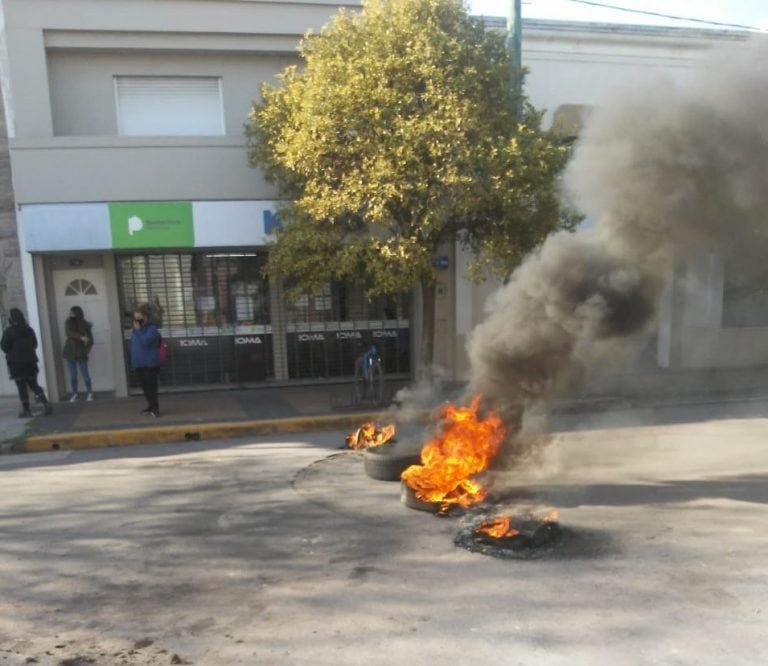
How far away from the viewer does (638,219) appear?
5.68m

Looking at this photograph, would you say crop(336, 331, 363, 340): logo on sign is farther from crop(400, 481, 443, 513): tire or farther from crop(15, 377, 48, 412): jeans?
crop(400, 481, 443, 513): tire

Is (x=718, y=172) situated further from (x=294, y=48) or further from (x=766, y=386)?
(x=294, y=48)

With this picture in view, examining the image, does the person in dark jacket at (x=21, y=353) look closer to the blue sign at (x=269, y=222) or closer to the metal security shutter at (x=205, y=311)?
the metal security shutter at (x=205, y=311)

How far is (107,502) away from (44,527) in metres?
0.64

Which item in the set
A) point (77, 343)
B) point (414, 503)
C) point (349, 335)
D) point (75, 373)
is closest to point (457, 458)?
point (414, 503)

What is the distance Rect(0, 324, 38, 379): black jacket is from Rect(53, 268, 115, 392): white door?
1324 mm

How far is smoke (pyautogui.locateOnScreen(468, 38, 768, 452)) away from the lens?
217 inches

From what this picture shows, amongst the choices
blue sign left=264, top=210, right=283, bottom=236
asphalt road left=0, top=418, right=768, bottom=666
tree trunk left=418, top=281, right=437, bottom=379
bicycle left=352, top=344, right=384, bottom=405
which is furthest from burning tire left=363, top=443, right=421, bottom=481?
blue sign left=264, top=210, right=283, bottom=236

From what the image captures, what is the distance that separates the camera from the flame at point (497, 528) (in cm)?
436

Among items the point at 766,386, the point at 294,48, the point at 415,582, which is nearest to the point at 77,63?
the point at 294,48

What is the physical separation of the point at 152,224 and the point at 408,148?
465 centimetres

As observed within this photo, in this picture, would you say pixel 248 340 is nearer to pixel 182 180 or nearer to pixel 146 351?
pixel 146 351

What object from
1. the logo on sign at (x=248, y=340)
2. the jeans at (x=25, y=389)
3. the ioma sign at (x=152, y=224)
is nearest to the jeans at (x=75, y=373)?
the jeans at (x=25, y=389)

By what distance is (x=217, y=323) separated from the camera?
1101 centimetres
